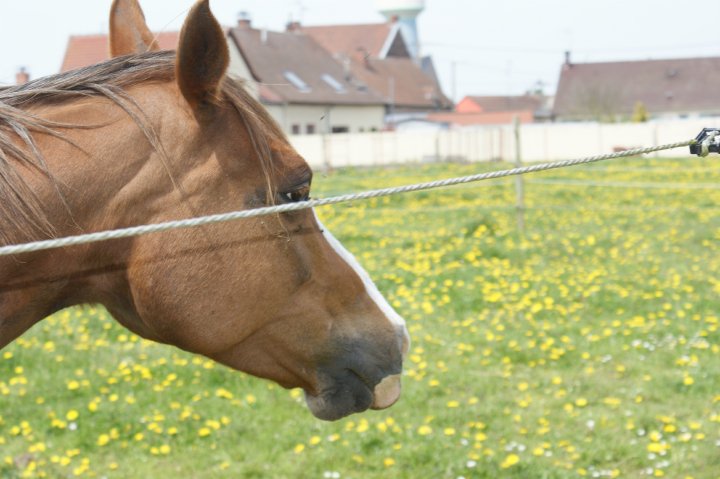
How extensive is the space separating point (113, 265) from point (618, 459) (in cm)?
329

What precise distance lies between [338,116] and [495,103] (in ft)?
124

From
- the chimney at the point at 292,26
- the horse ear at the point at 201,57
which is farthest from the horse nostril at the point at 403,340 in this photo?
the chimney at the point at 292,26

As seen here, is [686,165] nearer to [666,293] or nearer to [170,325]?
[666,293]

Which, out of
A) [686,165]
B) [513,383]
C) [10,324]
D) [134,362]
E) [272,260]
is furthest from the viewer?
[686,165]

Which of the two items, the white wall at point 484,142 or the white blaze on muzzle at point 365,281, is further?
the white wall at point 484,142

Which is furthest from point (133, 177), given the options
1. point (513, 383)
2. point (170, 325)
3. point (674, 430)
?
point (513, 383)

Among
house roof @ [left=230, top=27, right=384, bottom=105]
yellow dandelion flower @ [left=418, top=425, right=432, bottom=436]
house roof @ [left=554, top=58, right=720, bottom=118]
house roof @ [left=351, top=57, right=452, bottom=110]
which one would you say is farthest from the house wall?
yellow dandelion flower @ [left=418, top=425, right=432, bottom=436]

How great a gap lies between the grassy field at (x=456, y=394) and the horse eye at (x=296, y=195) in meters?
0.56

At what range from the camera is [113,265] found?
2.02 meters

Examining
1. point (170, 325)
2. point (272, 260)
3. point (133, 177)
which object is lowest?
point (170, 325)

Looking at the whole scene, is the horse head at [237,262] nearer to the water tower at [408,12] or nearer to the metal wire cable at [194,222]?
the metal wire cable at [194,222]

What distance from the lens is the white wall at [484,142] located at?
3109 cm

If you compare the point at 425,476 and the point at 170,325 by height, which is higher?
the point at 170,325

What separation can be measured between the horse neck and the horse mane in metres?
0.02
